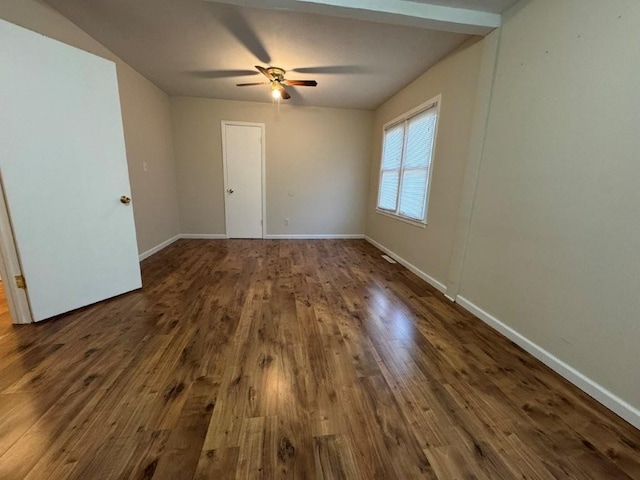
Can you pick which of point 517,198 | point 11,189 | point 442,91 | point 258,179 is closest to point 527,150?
point 517,198

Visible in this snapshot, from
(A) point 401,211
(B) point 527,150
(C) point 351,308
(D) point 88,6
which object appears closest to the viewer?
(B) point 527,150

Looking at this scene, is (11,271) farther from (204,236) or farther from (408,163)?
(408,163)

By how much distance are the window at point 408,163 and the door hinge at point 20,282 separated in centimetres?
381

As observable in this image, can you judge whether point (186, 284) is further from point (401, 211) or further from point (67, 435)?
point (401, 211)

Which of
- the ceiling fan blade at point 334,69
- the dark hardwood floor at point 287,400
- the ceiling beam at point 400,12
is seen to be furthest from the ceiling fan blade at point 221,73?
the dark hardwood floor at point 287,400

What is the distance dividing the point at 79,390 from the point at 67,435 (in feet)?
1.02

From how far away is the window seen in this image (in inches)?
124

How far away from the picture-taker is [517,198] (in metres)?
1.93

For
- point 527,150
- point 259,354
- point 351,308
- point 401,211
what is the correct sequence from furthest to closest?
point 401,211 → point 351,308 → point 527,150 → point 259,354

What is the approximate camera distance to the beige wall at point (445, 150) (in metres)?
2.47

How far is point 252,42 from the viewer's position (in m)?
2.61

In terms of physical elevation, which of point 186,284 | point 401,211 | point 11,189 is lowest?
point 186,284

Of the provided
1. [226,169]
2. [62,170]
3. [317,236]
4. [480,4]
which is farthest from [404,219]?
[62,170]

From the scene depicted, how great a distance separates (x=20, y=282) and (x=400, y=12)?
3535 millimetres
